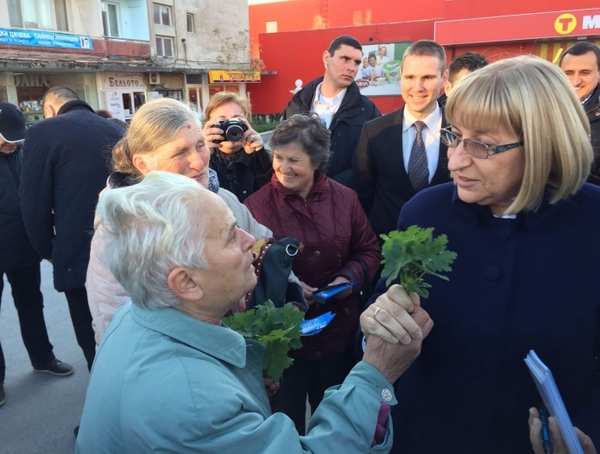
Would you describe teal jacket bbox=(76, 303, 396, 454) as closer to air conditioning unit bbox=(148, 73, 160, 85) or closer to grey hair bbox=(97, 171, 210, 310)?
grey hair bbox=(97, 171, 210, 310)

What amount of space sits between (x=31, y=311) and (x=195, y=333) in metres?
3.07

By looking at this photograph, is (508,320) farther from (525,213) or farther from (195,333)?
(195,333)

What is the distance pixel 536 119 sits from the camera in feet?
4.36

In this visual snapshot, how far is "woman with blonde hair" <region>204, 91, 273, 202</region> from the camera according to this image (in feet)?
10.1

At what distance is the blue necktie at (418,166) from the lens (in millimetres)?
2949

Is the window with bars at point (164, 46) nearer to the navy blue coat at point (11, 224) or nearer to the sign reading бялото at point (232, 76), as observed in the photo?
the sign reading бялото at point (232, 76)

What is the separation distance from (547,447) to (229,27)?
1147 inches

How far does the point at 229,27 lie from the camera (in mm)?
27453

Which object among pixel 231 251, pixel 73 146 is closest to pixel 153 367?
pixel 231 251

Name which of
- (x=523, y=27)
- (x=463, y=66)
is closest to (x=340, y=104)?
(x=463, y=66)

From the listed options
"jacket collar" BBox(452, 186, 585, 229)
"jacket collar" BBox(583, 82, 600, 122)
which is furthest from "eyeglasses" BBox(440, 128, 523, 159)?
"jacket collar" BBox(583, 82, 600, 122)

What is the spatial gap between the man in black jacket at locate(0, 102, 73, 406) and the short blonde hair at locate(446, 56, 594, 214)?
321 cm

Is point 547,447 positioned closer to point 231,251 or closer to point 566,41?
point 231,251

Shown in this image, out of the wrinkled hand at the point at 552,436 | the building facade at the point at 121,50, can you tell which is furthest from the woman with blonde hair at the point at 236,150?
the building facade at the point at 121,50
